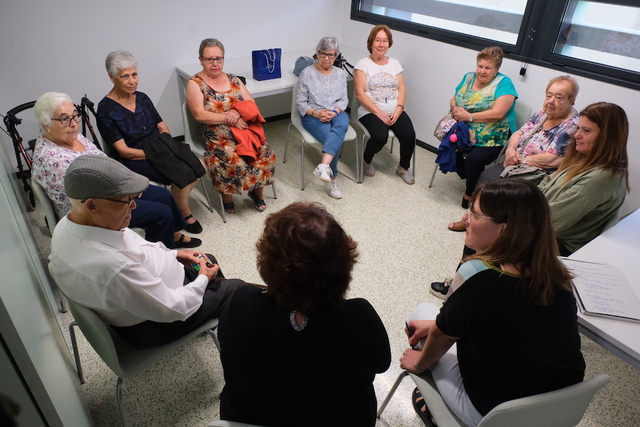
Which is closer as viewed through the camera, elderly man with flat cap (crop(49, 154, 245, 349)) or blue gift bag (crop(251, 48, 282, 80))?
elderly man with flat cap (crop(49, 154, 245, 349))

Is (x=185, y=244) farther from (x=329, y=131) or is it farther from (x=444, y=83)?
(x=444, y=83)

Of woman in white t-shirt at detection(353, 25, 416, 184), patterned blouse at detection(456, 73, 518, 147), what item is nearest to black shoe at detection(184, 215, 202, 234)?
woman in white t-shirt at detection(353, 25, 416, 184)

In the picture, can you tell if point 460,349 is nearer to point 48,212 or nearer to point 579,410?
point 579,410

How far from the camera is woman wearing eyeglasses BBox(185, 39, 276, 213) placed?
9.62ft

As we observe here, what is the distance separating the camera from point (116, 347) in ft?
5.16

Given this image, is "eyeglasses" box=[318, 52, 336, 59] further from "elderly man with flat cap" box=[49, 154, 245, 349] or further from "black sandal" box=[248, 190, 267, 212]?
"elderly man with flat cap" box=[49, 154, 245, 349]

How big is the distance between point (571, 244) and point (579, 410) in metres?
1.30

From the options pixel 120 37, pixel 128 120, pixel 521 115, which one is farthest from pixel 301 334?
pixel 120 37

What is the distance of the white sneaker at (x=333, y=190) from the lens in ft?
11.2

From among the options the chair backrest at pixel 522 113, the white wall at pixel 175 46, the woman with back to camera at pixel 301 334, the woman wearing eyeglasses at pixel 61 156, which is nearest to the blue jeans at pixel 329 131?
the white wall at pixel 175 46

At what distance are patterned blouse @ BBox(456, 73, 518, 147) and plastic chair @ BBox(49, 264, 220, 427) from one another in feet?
8.21

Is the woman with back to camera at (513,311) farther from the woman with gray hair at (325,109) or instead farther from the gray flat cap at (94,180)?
the woman with gray hair at (325,109)

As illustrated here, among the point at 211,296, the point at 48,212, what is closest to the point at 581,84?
the point at 211,296

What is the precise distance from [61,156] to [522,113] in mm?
3104
